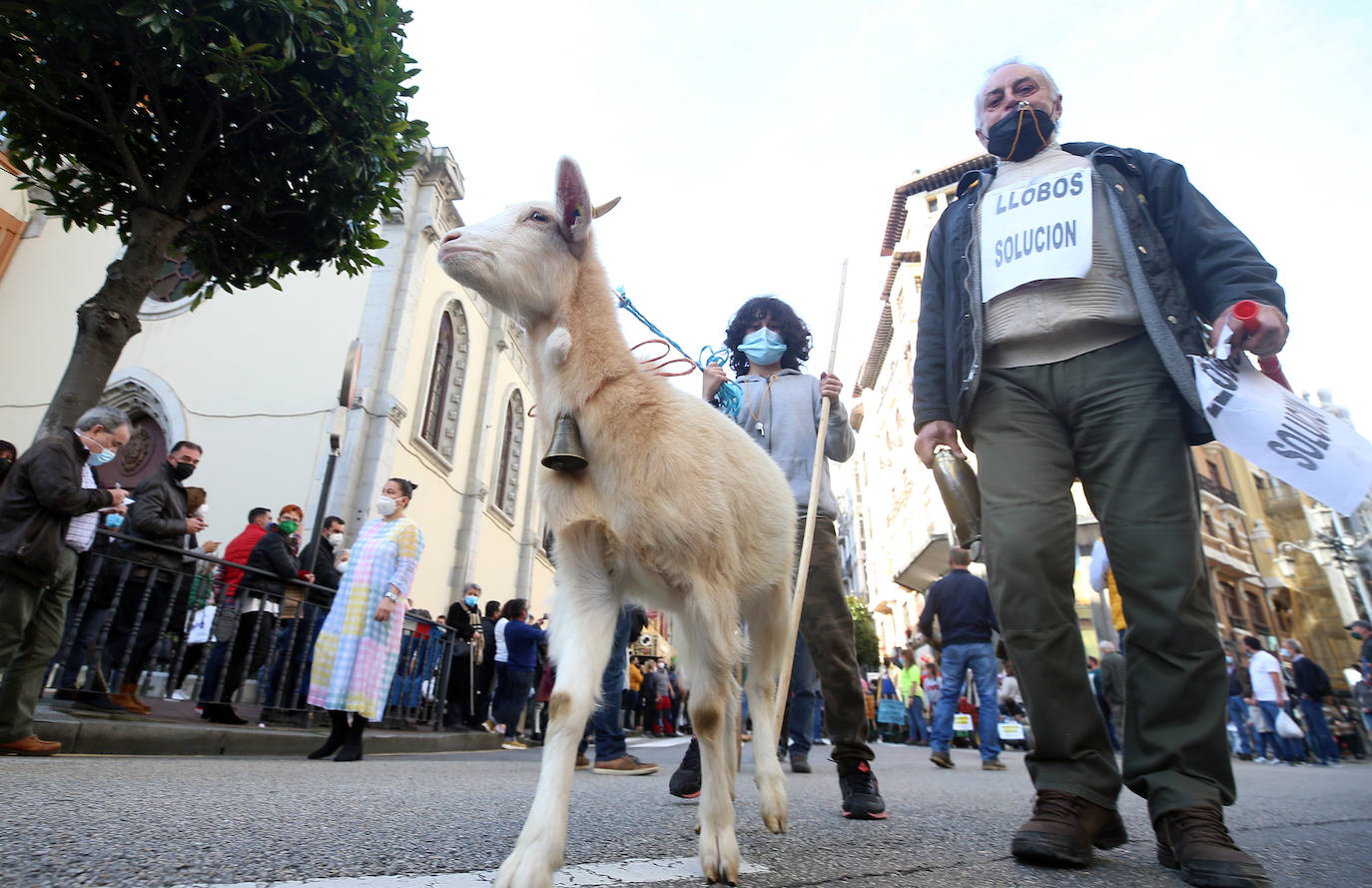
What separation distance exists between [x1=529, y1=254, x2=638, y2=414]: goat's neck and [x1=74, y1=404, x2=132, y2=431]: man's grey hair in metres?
4.54

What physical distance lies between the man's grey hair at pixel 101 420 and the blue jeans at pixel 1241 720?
64.1 feet

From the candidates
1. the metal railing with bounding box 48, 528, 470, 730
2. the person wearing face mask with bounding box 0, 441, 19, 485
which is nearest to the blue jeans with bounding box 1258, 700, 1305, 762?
the metal railing with bounding box 48, 528, 470, 730

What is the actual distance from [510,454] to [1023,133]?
23.9 metres

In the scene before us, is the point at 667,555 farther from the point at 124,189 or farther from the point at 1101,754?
the point at 124,189

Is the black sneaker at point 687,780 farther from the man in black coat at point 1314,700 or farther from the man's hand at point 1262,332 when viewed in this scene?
the man in black coat at point 1314,700

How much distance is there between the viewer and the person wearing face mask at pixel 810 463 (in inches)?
133

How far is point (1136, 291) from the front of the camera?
8.49 feet

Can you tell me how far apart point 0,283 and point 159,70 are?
58.7 ft

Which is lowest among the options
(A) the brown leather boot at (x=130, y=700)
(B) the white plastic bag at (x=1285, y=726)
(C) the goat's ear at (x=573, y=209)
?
(A) the brown leather boot at (x=130, y=700)

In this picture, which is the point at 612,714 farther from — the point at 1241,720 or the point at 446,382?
the point at 446,382

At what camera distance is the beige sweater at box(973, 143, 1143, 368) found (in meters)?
2.64

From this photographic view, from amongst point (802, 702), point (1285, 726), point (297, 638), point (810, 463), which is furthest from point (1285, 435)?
point (1285, 726)

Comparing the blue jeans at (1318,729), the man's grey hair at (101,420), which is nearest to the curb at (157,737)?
the man's grey hair at (101,420)

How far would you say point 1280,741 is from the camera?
47.7 ft
